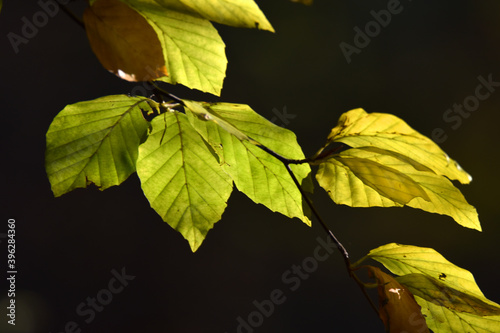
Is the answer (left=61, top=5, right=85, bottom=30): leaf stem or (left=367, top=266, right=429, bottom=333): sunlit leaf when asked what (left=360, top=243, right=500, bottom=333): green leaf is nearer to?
(left=367, top=266, right=429, bottom=333): sunlit leaf

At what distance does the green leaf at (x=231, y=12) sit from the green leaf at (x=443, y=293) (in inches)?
6.1

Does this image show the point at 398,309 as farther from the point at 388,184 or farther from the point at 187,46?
the point at 187,46

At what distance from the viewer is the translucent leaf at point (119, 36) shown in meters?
0.22

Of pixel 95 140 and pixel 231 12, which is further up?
pixel 231 12

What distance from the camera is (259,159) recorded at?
0.93 feet

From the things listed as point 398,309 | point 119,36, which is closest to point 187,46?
point 119,36

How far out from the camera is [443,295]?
9.6 inches

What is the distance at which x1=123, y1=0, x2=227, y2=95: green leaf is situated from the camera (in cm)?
22

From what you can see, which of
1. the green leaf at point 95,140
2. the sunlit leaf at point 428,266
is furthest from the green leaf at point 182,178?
the sunlit leaf at point 428,266

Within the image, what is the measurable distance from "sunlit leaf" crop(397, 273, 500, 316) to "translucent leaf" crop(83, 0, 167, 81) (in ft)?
0.57

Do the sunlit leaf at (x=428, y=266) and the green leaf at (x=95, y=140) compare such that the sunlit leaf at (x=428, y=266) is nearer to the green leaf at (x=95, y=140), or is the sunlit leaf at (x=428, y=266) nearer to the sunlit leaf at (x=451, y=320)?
the sunlit leaf at (x=451, y=320)

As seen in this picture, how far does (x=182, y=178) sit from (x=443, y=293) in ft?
0.51

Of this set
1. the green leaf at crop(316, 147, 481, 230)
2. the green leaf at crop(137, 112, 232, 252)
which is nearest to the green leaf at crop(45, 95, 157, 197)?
the green leaf at crop(137, 112, 232, 252)

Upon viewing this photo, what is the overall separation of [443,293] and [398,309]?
29 millimetres
